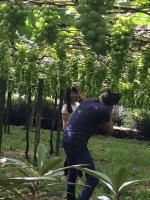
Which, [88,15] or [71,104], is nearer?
[88,15]

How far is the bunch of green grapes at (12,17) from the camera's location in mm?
2941

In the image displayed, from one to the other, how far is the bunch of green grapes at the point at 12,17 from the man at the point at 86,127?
7.62 ft

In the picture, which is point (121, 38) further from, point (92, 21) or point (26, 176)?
point (26, 176)

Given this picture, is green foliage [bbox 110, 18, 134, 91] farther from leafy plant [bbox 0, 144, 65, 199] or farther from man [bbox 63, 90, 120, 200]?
man [bbox 63, 90, 120, 200]

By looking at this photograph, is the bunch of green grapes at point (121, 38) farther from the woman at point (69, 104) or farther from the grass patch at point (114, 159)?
the woman at point (69, 104)

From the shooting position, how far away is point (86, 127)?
534 cm

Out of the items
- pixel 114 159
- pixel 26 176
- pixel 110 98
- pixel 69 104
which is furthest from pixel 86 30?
pixel 114 159

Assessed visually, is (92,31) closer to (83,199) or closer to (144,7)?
(144,7)

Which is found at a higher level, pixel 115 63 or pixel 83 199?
pixel 115 63

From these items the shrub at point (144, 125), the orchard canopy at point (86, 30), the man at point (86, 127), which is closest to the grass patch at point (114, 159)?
the man at point (86, 127)

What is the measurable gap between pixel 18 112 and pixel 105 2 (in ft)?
52.7

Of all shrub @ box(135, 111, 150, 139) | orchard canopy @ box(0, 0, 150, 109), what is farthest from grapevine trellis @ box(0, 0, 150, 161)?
shrub @ box(135, 111, 150, 139)

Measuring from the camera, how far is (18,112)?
1852cm

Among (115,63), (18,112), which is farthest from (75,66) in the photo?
(18,112)
